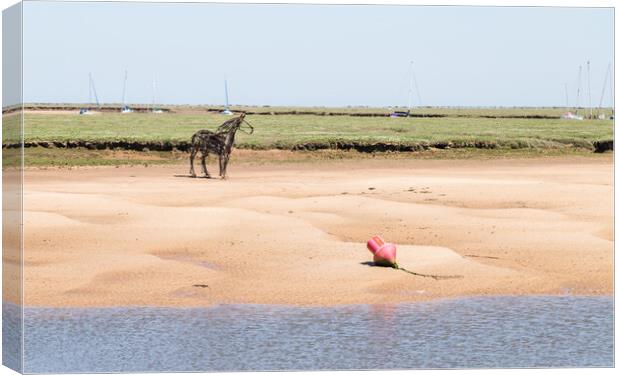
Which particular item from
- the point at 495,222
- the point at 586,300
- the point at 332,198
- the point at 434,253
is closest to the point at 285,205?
the point at 332,198

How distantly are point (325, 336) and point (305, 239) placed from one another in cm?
693

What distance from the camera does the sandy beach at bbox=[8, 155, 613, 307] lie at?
17.1 metres

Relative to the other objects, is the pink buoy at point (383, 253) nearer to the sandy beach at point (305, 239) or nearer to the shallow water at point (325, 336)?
the sandy beach at point (305, 239)

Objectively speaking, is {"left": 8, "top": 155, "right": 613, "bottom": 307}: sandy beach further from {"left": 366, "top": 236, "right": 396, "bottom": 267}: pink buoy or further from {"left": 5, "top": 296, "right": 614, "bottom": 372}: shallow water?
{"left": 5, "top": 296, "right": 614, "bottom": 372}: shallow water

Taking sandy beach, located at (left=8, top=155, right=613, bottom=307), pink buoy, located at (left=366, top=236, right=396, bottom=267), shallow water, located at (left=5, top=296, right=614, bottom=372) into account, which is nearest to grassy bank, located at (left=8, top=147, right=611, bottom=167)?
sandy beach, located at (left=8, top=155, right=613, bottom=307)

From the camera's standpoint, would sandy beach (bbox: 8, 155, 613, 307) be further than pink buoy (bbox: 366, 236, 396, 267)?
No

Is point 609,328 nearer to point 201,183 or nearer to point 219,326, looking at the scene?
point 219,326

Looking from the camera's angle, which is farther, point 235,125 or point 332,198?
point 235,125

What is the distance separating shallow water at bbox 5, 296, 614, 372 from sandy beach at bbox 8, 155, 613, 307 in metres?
0.79

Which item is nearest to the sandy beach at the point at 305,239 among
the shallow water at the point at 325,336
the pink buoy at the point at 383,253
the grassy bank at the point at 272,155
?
the pink buoy at the point at 383,253

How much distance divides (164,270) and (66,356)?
5.12 m

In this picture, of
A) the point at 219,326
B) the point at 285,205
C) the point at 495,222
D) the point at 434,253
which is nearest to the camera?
the point at 219,326

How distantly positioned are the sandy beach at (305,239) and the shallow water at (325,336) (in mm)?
790

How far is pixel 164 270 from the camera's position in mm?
18172
